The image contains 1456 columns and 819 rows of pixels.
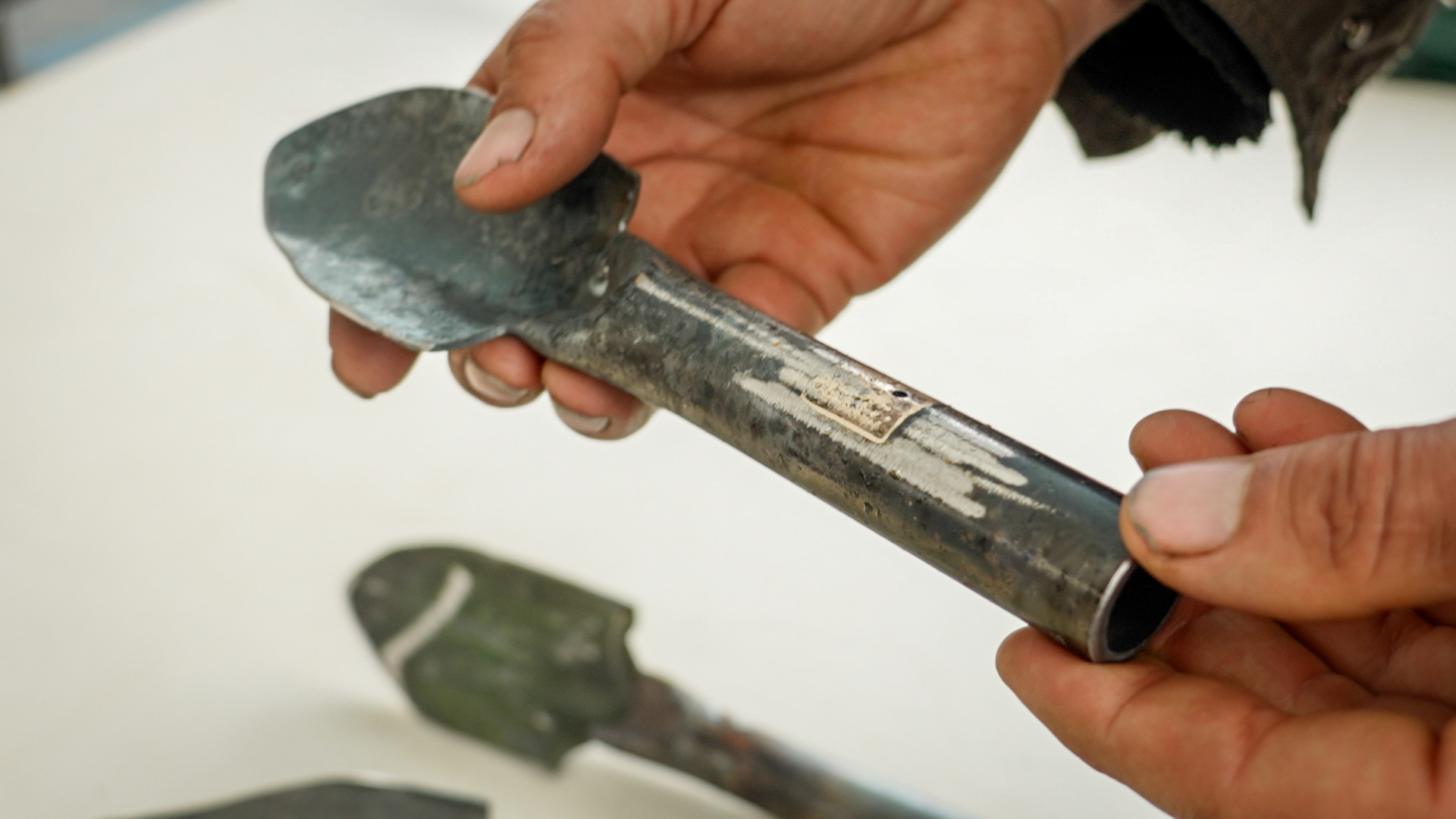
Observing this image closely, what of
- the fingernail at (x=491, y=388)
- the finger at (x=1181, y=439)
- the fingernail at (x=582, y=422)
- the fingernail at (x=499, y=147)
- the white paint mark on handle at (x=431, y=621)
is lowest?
the white paint mark on handle at (x=431, y=621)

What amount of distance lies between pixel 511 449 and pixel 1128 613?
813 millimetres

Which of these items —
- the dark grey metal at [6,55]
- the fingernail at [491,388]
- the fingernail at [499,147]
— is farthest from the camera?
the dark grey metal at [6,55]

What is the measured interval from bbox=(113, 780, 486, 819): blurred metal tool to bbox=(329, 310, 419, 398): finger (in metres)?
0.30

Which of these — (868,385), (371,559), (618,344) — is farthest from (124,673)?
(868,385)

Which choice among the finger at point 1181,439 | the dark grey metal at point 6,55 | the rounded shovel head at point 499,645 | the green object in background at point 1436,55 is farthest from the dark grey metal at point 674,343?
the green object in background at point 1436,55

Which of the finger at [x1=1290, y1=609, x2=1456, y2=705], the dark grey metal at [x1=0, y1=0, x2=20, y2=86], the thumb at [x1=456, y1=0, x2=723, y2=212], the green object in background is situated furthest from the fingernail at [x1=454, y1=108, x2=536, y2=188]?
the green object in background

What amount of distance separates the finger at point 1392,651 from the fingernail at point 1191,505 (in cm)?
17

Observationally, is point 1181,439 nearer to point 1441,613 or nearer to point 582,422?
A: point 1441,613

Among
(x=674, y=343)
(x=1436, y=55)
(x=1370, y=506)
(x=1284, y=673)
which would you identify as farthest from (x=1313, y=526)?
(x=1436, y=55)

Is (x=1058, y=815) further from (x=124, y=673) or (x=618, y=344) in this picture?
(x=124, y=673)

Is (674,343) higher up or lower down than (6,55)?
higher up

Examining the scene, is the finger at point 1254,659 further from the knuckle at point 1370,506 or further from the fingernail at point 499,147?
the fingernail at point 499,147

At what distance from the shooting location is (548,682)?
1.01 meters

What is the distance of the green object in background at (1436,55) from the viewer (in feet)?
5.85
